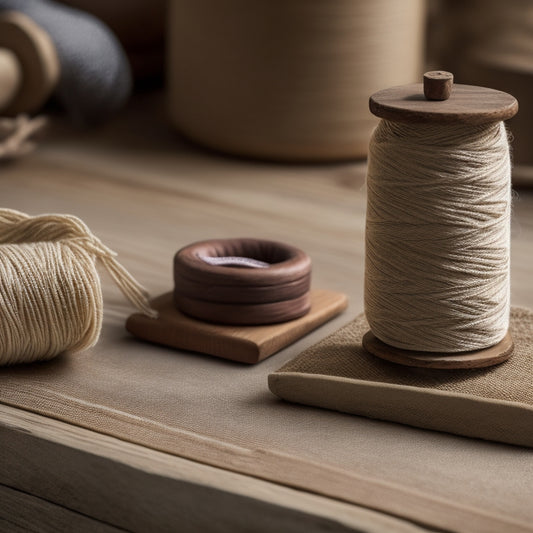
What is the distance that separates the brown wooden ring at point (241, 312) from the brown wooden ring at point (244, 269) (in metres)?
0.02

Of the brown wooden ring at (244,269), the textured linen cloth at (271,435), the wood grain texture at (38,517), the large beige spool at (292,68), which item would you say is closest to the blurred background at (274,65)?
the large beige spool at (292,68)

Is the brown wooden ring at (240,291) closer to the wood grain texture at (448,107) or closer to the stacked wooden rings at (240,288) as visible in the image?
the stacked wooden rings at (240,288)

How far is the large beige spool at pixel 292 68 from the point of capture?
1.61 m

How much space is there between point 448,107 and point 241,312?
300 millimetres

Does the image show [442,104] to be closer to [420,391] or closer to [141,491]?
[420,391]

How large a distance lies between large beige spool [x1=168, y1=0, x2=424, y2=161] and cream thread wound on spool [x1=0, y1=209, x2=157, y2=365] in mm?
702

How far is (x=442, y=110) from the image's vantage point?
0.85 m

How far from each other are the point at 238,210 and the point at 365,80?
0.34 m

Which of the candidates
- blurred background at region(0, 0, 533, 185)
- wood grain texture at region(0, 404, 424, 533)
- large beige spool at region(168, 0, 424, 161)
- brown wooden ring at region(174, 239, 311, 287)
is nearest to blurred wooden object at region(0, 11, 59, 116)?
blurred background at region(0, 0, 533, 185)

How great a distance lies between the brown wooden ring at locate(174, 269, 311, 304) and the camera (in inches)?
40.2

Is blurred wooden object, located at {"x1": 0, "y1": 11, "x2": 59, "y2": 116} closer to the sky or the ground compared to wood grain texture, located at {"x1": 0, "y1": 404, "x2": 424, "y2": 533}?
closer to the sky

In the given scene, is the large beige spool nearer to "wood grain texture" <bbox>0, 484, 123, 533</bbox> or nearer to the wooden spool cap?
the wooden spool cap

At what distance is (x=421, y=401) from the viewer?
34.4 inches

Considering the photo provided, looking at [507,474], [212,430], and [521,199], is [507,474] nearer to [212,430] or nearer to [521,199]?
[212,430]
